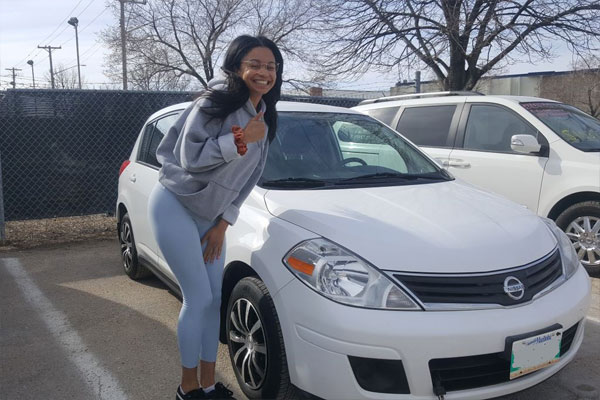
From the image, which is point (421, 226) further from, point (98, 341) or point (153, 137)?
point (153, 137)

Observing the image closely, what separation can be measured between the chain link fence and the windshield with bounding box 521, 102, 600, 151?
15.5 ft

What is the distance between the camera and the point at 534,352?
7.63 ft

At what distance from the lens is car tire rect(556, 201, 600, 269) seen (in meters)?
4.92

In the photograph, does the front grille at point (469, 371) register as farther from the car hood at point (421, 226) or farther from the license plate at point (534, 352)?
the car hood at point (421, 226)

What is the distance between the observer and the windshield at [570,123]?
205 inches

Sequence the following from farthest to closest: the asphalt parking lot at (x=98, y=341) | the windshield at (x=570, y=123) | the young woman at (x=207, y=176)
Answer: the windshield at (x=570, y=123), the asphalt parking lot at (x=98, y=341), the young woman at (x=207, y=176)

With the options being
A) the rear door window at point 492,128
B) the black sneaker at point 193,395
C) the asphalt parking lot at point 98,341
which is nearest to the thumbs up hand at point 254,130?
the black sneaker at point 193,395

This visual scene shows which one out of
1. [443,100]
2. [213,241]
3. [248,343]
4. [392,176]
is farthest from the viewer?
[443,100]

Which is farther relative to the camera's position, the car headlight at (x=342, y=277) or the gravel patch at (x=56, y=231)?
the gravel patch at (x=56, y=231)

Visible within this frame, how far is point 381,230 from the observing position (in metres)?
2.56

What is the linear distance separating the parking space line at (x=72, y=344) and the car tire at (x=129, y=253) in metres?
0.74

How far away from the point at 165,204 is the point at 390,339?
46.6 inches

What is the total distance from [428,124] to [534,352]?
4189mm

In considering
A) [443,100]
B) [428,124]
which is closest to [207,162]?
[428,124]
